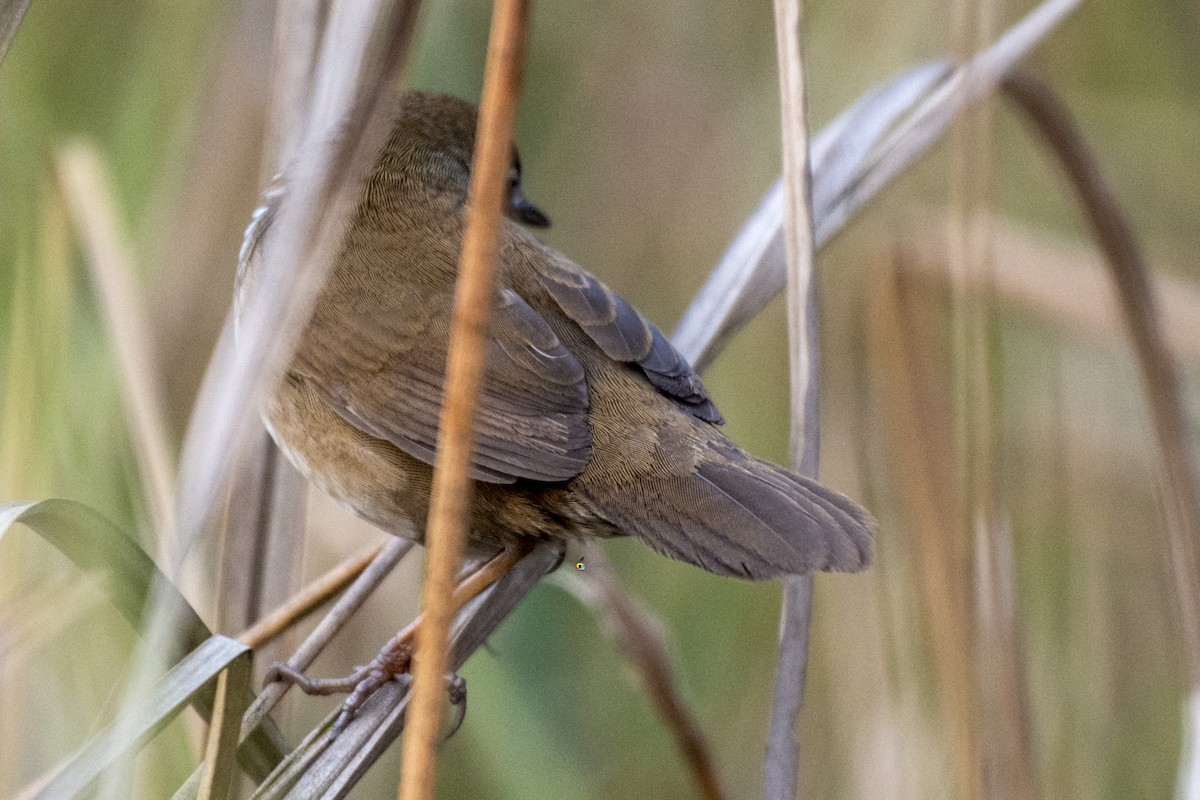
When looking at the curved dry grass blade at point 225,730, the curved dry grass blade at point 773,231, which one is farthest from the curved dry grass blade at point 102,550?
the curved dry grass blade at point 773,231

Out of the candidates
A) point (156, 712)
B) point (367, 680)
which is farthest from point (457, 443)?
point (367, 680)

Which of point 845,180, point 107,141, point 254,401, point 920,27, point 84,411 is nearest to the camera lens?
point 254,401

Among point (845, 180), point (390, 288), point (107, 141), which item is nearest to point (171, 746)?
point (390, 288)

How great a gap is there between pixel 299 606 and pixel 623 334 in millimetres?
804

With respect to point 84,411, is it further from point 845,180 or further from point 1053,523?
point 1053,523

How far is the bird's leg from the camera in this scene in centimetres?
194

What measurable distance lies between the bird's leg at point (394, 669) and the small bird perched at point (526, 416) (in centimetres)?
5

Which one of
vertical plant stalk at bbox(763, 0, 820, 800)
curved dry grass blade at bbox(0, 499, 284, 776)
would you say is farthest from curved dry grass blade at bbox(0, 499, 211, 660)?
vertical plant stalk at bbox(763, 0, 820, 800)

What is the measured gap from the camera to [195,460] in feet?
4.92

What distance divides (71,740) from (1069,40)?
2.94m

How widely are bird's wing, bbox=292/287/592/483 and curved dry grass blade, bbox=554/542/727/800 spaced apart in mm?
347

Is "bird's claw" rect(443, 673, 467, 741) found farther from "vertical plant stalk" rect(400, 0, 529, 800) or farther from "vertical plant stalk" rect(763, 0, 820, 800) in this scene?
"vertical plant stalk" rect(400, 0, 529, 800)

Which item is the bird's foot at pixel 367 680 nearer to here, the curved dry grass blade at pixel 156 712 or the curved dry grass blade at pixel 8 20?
the curved dry grass blade at pixel 156 712

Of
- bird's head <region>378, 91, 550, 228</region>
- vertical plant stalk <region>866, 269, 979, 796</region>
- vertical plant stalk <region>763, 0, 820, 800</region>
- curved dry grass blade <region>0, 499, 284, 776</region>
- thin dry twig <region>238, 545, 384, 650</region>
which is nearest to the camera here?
curved dry grass blade <region>0, 499, 284, 776</region>
